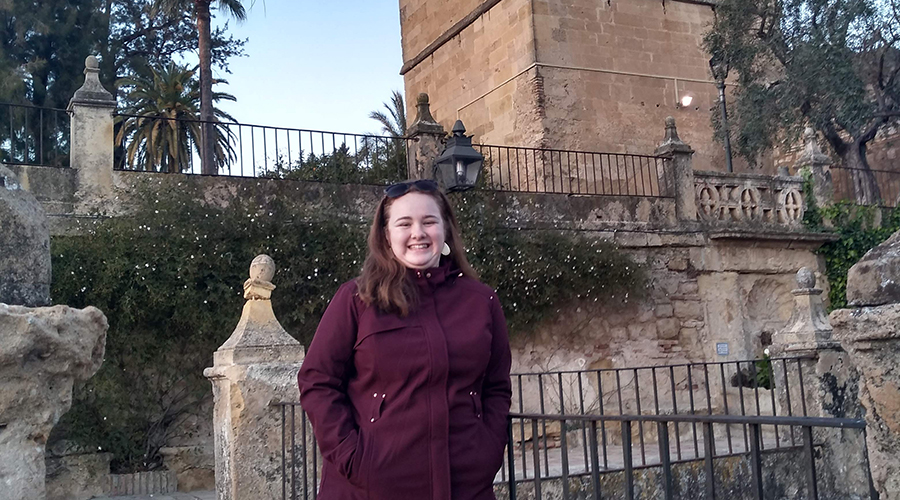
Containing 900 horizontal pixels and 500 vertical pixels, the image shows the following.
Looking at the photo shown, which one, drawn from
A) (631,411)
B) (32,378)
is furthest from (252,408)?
(631,411)

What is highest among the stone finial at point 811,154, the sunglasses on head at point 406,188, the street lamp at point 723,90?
the street lamp at point 723,90

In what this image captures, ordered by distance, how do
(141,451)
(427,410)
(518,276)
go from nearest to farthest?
(427,410) < (141,451) < (518,276)

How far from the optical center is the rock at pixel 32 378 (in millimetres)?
2582

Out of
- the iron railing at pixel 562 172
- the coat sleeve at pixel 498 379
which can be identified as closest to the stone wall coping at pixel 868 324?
the coat sleeve at pixel 498 379

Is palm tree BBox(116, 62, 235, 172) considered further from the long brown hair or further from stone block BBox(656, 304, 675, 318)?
the long brown hair

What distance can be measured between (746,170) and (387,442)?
47.3 ft

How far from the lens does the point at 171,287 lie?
7.75 metres

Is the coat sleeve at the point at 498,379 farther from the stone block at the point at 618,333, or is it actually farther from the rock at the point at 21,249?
the stone block at the point at 618,333

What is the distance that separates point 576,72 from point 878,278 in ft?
38.5

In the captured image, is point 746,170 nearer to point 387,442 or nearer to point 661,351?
point 661,351

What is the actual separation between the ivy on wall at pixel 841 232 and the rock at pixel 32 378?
434 inches

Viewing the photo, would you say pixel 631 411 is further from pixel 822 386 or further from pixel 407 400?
pixel 407 400

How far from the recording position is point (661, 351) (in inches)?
418

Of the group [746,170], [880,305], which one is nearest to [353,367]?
[880,305]
